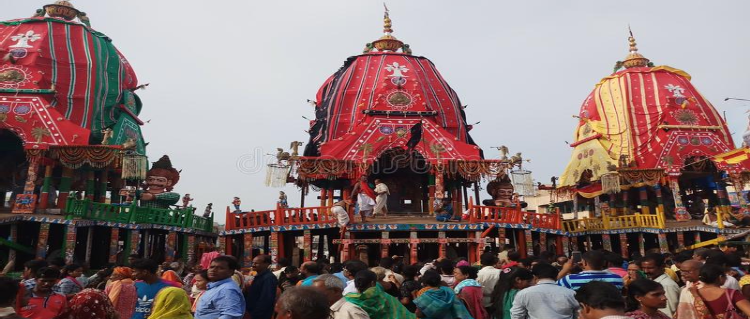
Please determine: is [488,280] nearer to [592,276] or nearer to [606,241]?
[592,276]

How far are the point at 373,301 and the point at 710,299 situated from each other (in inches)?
100

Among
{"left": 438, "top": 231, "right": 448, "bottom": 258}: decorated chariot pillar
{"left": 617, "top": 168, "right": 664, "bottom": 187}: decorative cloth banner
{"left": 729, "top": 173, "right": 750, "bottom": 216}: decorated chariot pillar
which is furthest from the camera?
{"left": 617, "top": 168, "right": 664, "bottom": 187}: decorative cloth banner

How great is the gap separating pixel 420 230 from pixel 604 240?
10431 mm

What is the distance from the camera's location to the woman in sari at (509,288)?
553 cm

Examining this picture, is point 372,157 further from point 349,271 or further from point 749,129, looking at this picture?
Result: point 749,129

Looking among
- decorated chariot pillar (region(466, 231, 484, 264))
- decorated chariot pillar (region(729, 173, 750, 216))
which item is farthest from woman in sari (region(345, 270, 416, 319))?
decorated chariot pillar (region(729, 173, 750, 216))

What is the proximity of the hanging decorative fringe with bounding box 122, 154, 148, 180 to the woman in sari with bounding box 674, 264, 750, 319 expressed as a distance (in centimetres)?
1913

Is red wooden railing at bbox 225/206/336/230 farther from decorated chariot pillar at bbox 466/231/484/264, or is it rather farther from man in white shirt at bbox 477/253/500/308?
man in white shirt at bbox 477/253/500/308

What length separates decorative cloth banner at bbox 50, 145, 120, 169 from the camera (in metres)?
19.9

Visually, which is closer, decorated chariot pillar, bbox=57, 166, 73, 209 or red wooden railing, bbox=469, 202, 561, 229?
red wooden railing, bbox=469, 202, 561, 229

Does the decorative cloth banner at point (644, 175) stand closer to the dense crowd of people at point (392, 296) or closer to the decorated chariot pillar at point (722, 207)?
the decorated chariot pillar at point (722, 207)

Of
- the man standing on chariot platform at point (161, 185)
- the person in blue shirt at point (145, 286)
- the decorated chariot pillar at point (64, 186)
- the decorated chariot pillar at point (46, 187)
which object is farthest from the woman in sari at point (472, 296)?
the man standing on chariot platform at point (161, 185)

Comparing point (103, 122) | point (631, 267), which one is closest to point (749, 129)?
point (631, 267)

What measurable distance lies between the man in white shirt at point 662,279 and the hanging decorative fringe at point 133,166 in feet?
60.0
